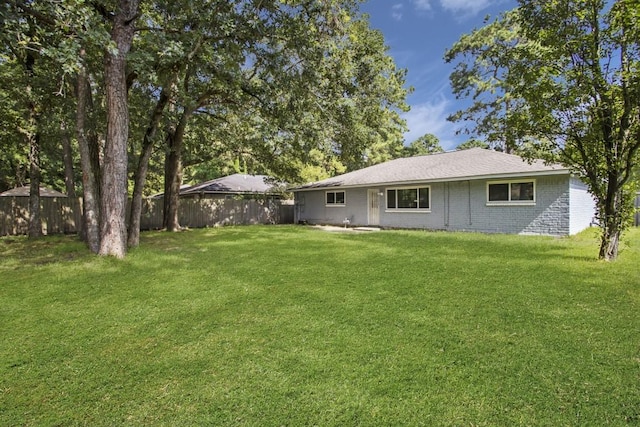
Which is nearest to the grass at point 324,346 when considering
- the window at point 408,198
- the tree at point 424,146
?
the window at point 408,198

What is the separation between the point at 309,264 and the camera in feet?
22.2

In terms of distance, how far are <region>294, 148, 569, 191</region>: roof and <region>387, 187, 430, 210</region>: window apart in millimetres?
708

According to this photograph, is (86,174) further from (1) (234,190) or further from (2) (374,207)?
(1) (234,190)

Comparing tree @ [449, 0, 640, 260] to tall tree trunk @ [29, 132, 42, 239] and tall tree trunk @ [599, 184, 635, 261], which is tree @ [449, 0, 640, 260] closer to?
tall tree trunk @ [599, 184, 635, 261]

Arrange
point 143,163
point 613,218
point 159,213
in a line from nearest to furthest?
point 613,218 → point 143,163 → point 159,213

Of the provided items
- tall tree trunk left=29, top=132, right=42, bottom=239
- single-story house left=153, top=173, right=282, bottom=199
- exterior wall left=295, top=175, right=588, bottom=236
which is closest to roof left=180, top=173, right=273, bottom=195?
single-story house left=153, top=173, right=282, bottom=199

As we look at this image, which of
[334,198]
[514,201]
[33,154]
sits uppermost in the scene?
[33,154]

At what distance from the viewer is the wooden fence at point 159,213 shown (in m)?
13.1

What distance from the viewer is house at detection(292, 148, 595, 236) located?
10.6m

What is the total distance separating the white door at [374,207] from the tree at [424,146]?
24.4 metres

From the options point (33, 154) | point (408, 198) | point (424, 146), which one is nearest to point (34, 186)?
point (33, 154)

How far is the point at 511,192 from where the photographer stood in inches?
449

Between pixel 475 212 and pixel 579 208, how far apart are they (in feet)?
10.8

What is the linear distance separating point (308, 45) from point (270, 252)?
5909 mm
